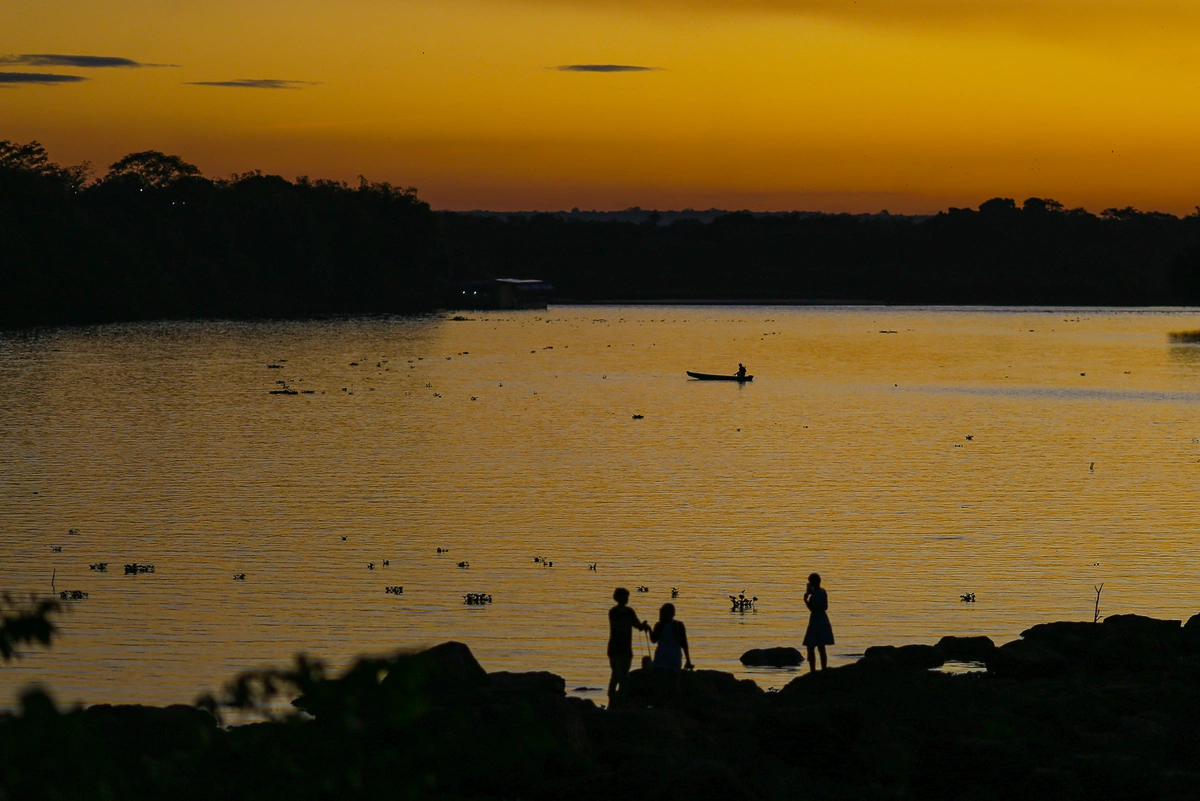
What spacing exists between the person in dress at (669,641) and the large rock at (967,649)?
6902 mm

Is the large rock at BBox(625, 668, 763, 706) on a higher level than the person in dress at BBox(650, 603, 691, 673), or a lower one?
lower

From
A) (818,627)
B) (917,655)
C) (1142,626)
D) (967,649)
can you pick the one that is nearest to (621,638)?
(818,627)

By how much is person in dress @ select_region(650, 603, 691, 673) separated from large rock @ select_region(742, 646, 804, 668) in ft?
17.0

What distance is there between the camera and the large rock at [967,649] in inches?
1017

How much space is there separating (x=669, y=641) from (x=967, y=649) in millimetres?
7479

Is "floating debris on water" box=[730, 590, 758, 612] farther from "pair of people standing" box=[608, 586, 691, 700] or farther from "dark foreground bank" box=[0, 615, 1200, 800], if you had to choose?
"pair of people standing" box=[608, 586, 691, 700]

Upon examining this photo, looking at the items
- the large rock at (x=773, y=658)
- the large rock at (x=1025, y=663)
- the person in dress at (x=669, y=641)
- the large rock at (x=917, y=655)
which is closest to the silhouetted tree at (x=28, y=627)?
the person in dress at (x=669, y=641)

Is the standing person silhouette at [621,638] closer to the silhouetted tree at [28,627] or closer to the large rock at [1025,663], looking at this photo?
the large rock at [1025,663]

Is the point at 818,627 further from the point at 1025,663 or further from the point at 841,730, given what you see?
the point at 841,730

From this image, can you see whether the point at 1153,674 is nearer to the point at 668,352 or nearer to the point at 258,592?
the point at 258,592

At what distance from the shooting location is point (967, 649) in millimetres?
26016

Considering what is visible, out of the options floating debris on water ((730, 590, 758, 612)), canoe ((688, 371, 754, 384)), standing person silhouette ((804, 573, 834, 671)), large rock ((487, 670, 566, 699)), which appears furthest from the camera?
canoe ((688, 371, 754, 384))

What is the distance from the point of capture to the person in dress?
21.1 meters

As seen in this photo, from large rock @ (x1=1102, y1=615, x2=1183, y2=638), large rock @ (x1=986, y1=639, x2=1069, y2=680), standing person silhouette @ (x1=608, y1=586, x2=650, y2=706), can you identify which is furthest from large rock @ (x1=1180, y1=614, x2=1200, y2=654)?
standing person silhouette @ (x1=608, y1=586, x2=650, y2=706)
